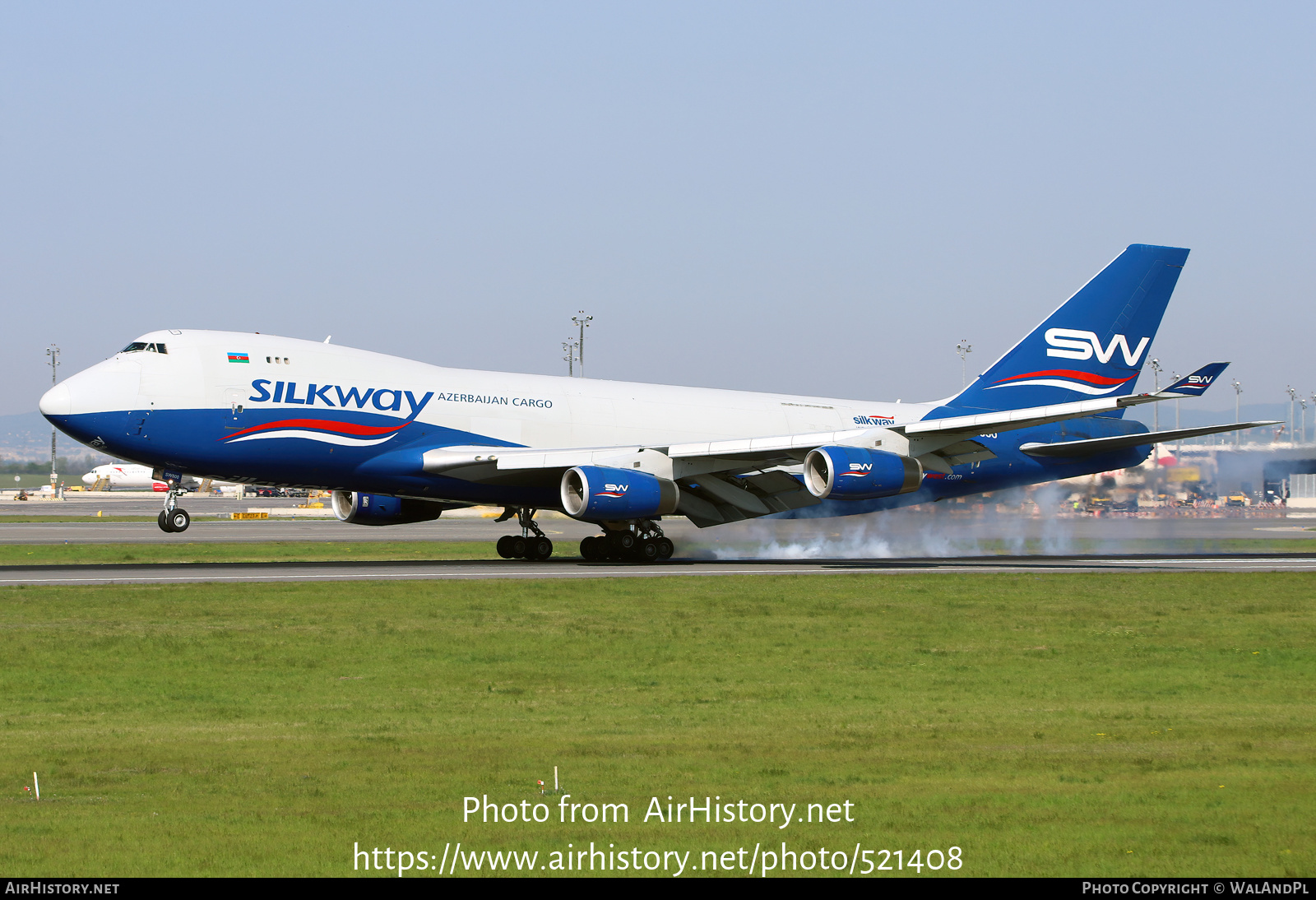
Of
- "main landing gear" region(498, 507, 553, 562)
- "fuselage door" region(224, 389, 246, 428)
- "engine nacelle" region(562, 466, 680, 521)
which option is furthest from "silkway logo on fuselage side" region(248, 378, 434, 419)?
"main landing gear" region(498, 507, 553, 562)

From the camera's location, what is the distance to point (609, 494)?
111 ft

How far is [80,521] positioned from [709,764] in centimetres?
7084

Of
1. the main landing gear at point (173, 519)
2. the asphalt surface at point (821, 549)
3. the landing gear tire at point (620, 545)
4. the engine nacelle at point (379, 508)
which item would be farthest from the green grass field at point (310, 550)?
the main landing gear at point (173, 519)

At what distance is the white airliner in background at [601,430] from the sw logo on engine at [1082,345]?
0.19 ft

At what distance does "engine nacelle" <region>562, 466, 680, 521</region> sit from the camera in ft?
110

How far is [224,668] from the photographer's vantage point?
53.5ft

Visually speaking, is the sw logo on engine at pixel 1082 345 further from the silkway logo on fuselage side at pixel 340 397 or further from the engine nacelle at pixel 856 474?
the silkway logo on fuselage side at pixel 340 397

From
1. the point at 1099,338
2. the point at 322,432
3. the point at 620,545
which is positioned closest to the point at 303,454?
the point at 322,432

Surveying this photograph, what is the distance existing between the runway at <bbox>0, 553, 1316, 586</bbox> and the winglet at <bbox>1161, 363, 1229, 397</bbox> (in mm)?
4697

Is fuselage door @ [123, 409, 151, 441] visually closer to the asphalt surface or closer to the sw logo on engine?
the asphalt surface

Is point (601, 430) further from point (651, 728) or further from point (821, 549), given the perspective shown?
point (651, 728)

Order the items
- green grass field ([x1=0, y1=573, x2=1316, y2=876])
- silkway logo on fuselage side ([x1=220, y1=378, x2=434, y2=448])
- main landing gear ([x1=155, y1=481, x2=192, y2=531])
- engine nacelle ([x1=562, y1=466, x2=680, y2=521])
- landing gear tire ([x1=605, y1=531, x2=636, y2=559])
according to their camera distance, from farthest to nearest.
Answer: landing gear tire ([x1=605, y1=531, x2=636, y2=559]) → engine nacelle ([x1=562, y1=466, x2=680, y2=521]) → silkway logo on fuselage side ([x1=220, y1=378, x2=434, y2=448]) → main landing gear ([x1=155, y1=481, x2=192, y2=531]) → green grass field ([x1=0, y1=573, x2=1316, y2=876])
